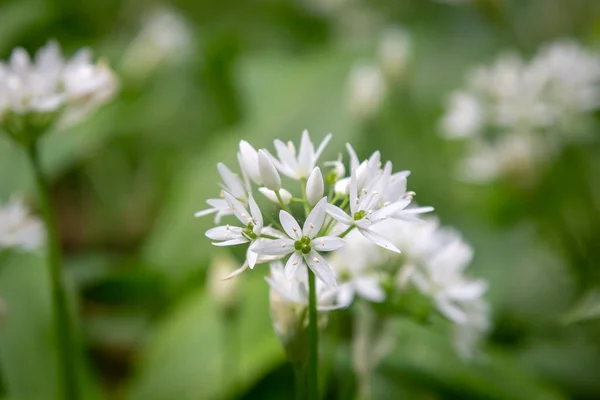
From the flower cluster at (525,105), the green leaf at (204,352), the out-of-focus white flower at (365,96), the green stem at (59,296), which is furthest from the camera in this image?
the out-of-focus white flower at (365,96)

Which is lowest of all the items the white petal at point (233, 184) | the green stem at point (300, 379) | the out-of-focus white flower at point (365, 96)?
the green stem at point (300, 379)

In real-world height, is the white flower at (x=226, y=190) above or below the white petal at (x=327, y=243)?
above

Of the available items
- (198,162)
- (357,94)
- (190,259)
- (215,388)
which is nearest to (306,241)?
(215,388)

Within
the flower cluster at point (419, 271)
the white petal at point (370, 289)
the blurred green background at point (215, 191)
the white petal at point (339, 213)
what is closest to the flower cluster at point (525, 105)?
the blurred green background at point (215, 191)

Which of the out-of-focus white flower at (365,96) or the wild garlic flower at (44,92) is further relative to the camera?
the out-of-focus white flower at (365,96)

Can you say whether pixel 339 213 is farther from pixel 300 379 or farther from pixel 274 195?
pixel 300 379

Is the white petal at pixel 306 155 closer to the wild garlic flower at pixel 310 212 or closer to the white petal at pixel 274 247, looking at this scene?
the wild garlic flower at pixel 310 212

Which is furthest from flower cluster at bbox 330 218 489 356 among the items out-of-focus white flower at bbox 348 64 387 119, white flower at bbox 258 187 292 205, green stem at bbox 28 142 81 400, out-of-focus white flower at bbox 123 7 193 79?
out-of-focus white flower at bbox 123 7 193 79

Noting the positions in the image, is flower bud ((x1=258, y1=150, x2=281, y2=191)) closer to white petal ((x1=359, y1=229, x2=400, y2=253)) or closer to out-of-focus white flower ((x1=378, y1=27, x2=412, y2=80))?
white petal ((x1=359, y1=229, x2=400, y2=253))
